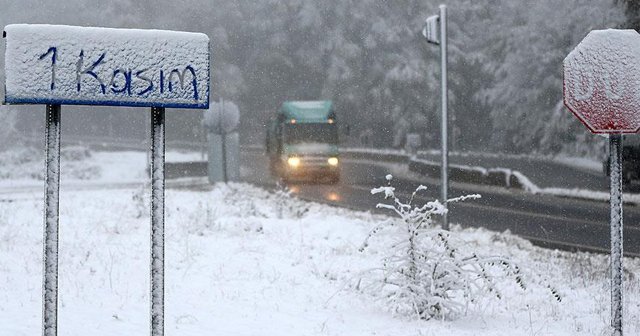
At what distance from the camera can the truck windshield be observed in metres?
32.2

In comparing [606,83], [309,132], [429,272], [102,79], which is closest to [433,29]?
[429,272]

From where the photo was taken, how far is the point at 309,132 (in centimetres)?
3228

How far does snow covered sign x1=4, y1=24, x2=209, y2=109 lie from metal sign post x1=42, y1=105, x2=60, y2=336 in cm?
20

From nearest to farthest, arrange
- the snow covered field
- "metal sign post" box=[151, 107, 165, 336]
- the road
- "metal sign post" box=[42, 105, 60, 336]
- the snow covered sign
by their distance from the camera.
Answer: the snow covered sign, "metal sign post" box=[42, 105, 60, 336], "metal sign post" box=[151, 107, 165, 336], the snow covered field, the road

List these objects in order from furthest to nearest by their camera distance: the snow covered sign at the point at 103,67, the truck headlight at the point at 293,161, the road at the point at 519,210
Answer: the truck headlight at the point at 293,161
the road at the point at 519,210
the snow covered sign at the point at 103,67

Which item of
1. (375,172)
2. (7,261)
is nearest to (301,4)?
(375,172)

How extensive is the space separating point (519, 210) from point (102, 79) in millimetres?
20266

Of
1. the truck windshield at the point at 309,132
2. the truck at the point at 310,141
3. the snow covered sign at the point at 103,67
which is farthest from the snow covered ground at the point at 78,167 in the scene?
the snow covered sign at the point at 103,67

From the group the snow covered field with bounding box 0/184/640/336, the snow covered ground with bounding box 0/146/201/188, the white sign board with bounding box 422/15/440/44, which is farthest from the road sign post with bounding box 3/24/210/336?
the snow covered ground with bounding box 0/146/201/188

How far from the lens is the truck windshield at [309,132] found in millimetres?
32219

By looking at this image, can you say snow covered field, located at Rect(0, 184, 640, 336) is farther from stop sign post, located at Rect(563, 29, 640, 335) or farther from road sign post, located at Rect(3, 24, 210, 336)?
road sign post, located at Rect(3, 24, 210, 336)

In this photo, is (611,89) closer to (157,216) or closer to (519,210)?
(157,216)

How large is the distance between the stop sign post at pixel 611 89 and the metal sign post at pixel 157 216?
3404mm

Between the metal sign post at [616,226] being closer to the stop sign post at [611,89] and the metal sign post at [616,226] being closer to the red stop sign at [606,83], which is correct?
the stop sign post at [611,89]
